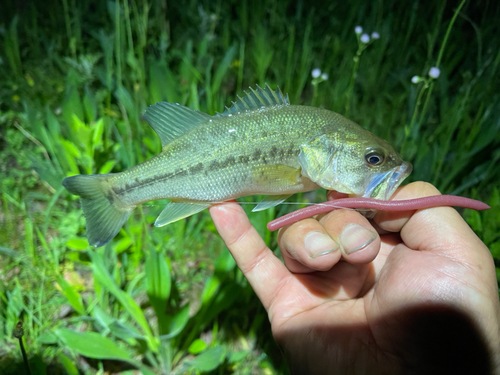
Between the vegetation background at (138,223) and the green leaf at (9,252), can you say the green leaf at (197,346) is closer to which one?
the vegetation background at (138,223)

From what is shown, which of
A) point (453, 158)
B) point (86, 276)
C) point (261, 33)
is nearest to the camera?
point (86, 276)

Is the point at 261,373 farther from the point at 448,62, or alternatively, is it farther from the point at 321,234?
the point at 448,62

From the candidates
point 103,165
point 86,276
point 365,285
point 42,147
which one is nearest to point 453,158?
point 365,285

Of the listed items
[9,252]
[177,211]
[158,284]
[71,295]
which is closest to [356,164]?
[177,211]

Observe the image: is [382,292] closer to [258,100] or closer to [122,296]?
[258,100]

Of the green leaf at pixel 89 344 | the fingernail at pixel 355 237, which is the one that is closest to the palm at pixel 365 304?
the fingernail at pixel 355 237

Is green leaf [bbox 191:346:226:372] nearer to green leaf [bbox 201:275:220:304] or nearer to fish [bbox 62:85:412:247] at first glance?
green leaf [bbox 201:275:220:304]

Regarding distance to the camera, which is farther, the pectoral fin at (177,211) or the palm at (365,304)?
the pectoral fin at (177,211)
